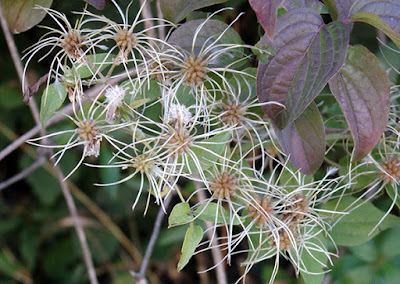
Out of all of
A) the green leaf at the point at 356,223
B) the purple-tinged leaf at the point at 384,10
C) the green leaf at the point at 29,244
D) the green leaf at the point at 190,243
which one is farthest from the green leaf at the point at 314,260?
the green leaf at the point at 29,244

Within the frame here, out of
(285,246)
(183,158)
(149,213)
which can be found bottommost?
(149,213)

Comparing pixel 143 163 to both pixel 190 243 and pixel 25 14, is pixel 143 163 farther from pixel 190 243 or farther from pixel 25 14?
pixel 25 14

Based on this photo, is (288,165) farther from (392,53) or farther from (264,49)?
(392,53)

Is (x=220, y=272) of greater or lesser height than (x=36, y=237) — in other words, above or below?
above

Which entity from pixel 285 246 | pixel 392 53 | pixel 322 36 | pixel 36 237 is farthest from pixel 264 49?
pixel 36 237

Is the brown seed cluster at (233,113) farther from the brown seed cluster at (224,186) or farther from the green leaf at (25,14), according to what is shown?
the green leaf at (25,14)

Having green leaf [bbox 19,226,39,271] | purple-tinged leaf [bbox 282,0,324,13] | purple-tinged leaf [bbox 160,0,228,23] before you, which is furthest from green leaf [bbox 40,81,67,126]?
green leaf [bbox 19,226,39,271]

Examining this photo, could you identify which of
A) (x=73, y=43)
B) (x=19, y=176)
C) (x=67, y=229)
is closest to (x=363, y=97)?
(x=73, y=43)
